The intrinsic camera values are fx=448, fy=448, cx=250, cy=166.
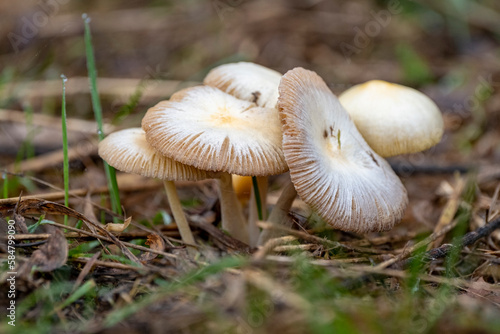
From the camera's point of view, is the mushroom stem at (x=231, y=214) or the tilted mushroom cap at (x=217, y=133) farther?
the mushroom stem at (x=231, y=214)

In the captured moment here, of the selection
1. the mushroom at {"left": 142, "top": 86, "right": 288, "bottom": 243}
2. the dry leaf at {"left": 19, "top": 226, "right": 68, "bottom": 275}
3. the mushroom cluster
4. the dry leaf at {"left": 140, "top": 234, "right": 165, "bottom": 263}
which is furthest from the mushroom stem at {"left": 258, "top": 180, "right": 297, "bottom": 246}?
the dry leaf at {"left": 19, "top": 226, "right": 68, "bottom": 275}

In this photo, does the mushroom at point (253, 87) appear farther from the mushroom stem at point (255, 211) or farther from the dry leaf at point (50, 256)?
the dry leaf at point (50, 256)

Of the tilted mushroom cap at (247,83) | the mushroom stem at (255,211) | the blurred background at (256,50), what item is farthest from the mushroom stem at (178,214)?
the blurred background at (256,50)

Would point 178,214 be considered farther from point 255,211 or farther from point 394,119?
point 394,119

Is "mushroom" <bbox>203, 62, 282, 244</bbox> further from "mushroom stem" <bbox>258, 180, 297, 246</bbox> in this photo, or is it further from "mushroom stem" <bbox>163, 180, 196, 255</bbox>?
"mushroom stem" <bbox>163, 180, 196, 255</bbox>

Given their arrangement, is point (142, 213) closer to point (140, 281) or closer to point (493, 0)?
point (140, 281)

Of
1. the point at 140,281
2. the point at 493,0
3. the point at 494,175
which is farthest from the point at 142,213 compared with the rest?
the point at 493,0

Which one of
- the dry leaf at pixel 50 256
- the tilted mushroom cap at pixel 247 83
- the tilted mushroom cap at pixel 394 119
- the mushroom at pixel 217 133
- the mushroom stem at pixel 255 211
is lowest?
the mushroom stem at pixel 255 211
